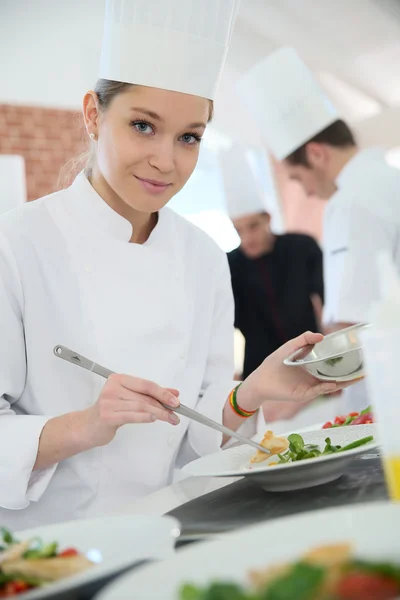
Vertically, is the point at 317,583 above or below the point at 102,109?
below

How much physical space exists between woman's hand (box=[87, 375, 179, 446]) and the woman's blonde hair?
0.69m

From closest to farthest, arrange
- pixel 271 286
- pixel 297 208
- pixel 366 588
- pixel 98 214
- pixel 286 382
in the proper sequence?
1. pixel 366 588
2. pixel 286 382
3. pixel 98 214
4. pixel 271 286
5. pixel 297 208

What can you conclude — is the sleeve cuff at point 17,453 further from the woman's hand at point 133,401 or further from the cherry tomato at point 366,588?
the cherry tomato at point 366,588

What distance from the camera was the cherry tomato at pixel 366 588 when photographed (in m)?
0.48

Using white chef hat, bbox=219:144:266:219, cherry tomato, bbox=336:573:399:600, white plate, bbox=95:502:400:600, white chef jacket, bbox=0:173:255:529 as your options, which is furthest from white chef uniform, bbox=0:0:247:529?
white chef hat, bbox=219:144:266:219

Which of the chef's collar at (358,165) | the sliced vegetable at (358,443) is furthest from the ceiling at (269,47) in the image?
the sliced vegetable at (358,443)

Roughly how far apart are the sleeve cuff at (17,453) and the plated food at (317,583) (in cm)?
81

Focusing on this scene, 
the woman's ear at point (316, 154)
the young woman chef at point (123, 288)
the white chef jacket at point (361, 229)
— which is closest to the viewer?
the young woman chef at point (123, 288)

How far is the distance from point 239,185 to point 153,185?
9.29ft

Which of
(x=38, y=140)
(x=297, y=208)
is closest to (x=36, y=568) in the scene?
(x=38, y=140)

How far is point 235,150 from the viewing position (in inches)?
174

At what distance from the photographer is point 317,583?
1.62 ft

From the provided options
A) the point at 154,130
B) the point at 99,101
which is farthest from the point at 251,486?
the point at 99,101

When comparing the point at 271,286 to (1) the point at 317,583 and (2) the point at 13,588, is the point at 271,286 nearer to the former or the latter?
(2) the point at 13,588
